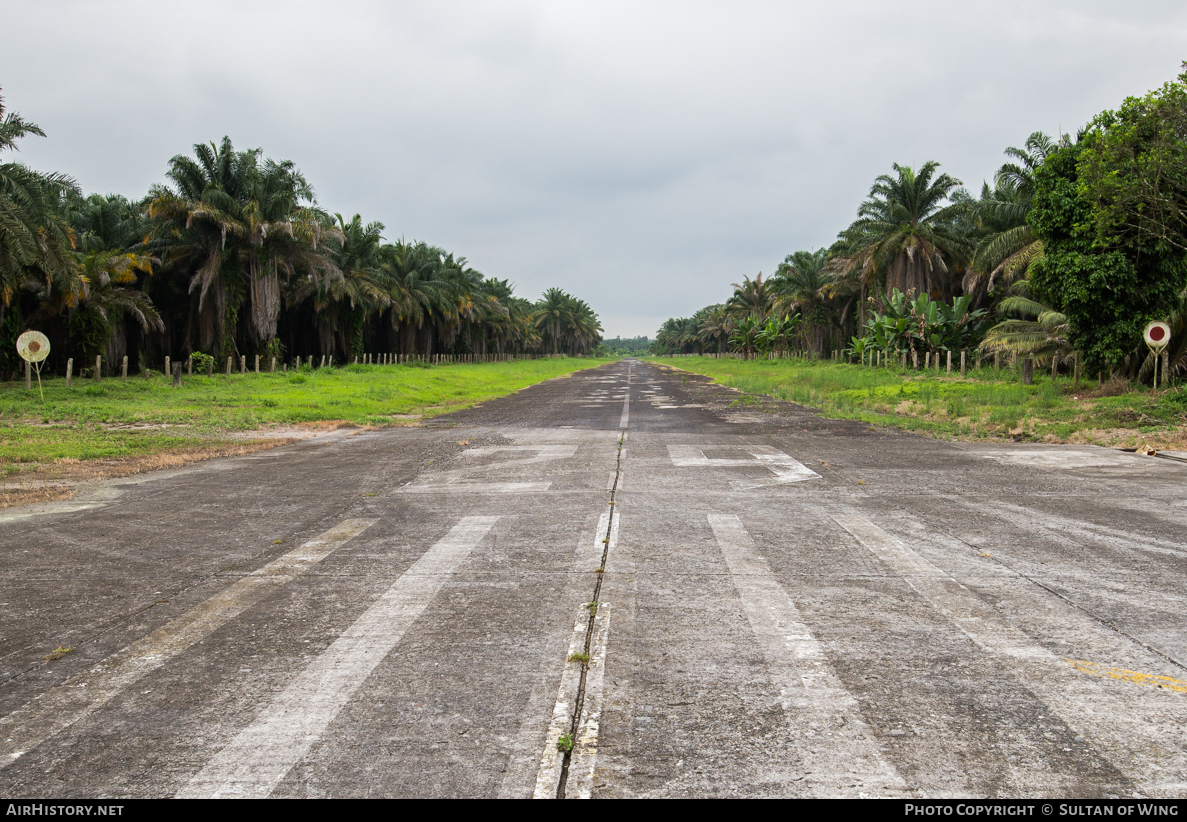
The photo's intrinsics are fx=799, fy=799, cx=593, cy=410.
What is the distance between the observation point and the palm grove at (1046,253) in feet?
58.4

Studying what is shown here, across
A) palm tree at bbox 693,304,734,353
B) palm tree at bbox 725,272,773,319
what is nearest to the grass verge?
palm tree at bbox 725,272,773,319

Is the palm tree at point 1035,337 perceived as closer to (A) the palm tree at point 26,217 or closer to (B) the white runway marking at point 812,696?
(B) the white runway marking at point 812,696

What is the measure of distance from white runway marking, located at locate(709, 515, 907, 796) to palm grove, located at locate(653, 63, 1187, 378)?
16.9 metres

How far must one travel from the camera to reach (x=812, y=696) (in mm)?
3703

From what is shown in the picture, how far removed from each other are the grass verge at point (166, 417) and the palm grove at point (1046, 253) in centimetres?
1745

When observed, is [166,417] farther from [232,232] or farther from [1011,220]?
[1011,220]

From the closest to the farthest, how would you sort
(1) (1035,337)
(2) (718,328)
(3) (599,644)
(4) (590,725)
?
(4) (590,725) → (3) (599,644) → (1) (1035,337) → (2) (718,328)

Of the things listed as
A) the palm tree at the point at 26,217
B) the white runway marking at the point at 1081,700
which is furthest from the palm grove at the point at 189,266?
the white runway marking at the point at 1081,700

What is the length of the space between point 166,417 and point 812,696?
19.2 metres

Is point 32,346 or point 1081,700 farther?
point 32,346

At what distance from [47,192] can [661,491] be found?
959 inches

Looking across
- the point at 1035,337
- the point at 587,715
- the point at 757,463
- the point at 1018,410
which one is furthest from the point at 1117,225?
the point at 587,715
